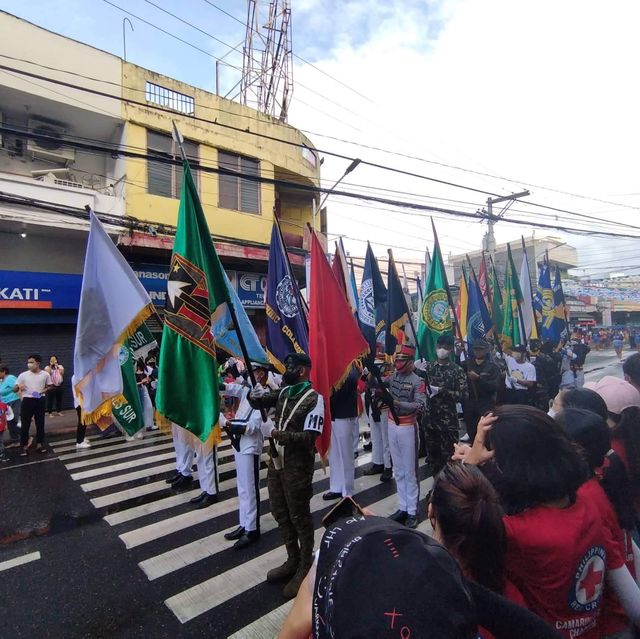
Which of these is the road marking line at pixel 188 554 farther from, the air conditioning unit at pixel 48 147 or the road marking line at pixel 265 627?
the air conditioning unit at pixel 48 147

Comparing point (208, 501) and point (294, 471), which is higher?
point (294, 471)

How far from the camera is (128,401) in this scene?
204 inches

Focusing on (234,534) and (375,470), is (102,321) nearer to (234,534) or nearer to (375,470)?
(234,534)

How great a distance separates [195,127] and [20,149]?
512cm

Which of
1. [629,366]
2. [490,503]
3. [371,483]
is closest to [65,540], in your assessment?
[371,483]

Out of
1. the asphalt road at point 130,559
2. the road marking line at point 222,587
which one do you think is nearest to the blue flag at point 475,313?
the asphalt road at point 130,559

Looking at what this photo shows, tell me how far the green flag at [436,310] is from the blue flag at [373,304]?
0.72 metres

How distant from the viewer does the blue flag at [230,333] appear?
4.37m

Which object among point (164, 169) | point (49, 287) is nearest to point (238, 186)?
point (164, 169)

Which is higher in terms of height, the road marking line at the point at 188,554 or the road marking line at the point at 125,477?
the road marking line at the point at 188,554

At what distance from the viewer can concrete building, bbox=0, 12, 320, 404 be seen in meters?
11.5

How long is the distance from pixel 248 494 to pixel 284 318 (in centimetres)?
203

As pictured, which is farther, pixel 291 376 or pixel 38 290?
pixel 38 290

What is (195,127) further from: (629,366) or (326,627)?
(326,627)
